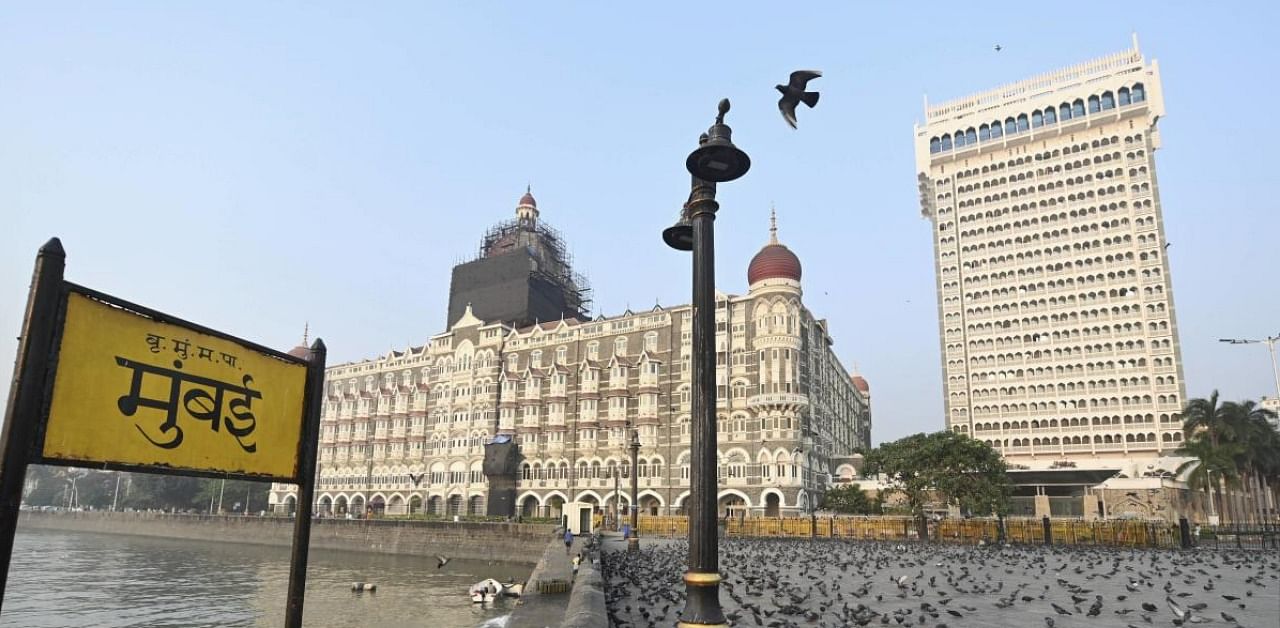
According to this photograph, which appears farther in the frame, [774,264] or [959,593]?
[774,264]

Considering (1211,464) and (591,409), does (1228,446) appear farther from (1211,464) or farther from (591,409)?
(591,409)

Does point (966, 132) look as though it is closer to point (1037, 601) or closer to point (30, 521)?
point (1037, 601)

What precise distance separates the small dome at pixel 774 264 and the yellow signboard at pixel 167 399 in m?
51.9

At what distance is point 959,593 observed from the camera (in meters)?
14.1

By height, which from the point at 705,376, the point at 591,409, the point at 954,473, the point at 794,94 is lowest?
the point at 954,473

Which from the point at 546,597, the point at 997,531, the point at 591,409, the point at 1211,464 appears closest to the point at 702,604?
the point at 546,597

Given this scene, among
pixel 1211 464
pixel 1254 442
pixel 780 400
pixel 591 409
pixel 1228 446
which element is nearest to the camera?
pixel 1211 464

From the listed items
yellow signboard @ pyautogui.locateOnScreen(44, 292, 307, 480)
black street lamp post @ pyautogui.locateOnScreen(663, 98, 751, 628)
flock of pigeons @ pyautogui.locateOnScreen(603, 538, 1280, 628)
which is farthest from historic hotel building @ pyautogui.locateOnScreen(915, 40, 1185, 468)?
yellow signboard @ pyautogui.locateOnScreen(44, 292, 307, 480)

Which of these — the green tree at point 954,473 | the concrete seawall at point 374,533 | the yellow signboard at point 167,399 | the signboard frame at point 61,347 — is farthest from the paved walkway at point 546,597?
the concrete seawall at point 374,533

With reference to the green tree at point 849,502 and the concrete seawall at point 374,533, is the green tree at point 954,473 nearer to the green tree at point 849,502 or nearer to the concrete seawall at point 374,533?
the green tree at point 849,502

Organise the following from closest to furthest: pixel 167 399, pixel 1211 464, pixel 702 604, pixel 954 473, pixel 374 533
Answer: pixel 167 399 → pixel 702 604 → pixel 954 473 → pixel 1211 464 → pixel 374 533

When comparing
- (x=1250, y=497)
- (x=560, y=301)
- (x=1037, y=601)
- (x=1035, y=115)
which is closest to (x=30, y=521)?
(x=560, y=301)

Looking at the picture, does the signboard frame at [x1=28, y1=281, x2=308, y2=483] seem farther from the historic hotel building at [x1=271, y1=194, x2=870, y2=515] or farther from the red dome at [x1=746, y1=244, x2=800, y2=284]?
the red dome at [x1=746, y1=244, x2=800, y2=284]

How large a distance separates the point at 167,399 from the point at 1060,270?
304ft
